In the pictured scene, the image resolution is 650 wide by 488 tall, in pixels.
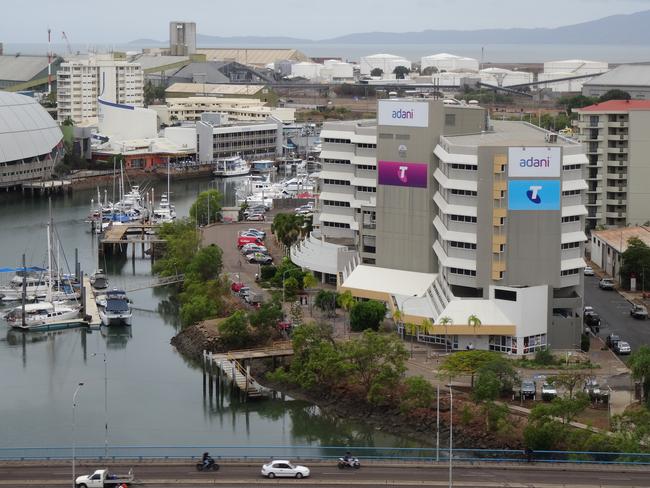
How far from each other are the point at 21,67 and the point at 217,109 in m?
13.4

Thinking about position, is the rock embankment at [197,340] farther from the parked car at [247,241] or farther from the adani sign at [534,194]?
the parked car at [247,241]

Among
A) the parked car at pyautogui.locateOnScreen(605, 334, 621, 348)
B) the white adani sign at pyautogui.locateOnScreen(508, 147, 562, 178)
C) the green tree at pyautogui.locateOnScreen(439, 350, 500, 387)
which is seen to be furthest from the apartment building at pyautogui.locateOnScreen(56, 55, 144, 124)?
the green tree at pyautogui.locateOnScreen(439, 350, 500, 387)

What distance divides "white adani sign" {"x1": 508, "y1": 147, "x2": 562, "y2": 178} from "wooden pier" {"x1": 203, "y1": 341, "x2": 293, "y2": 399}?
3614 mm

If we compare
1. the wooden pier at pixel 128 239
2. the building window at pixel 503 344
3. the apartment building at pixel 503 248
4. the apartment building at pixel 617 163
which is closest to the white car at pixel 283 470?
the apartment building at pixel 503 248

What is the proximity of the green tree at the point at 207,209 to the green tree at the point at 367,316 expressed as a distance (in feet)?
33.1

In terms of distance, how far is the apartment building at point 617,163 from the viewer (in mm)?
25078

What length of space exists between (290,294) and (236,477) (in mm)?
8445

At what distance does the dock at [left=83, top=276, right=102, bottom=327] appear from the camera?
20.6 metres

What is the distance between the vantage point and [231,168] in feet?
136

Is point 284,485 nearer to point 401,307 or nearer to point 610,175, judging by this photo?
point 401,307

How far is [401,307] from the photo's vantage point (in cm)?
1853

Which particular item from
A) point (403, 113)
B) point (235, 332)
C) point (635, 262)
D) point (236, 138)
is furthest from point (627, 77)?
point (235, 332)

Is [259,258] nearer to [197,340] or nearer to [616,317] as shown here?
[197,340]

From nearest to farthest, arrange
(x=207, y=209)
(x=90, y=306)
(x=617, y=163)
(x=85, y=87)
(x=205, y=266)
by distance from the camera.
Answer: (x=90, y=306) → (x=205, y=266) → (x=617, y=163) → (x=207, y=209) → (x=85, y=87)
